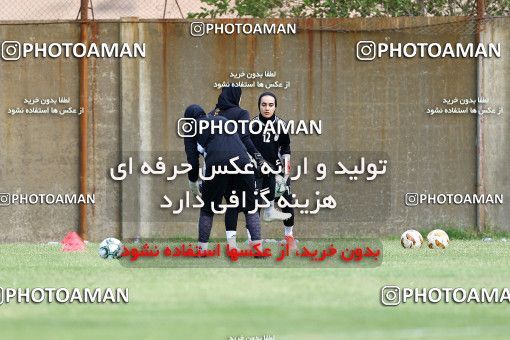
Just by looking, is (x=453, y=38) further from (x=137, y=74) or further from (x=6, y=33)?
(x=6, y=33)

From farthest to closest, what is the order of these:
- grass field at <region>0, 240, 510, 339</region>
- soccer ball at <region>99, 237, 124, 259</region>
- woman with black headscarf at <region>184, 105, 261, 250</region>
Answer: soccer ball at <region>99, 237, 124, 259</region> < woman with black headscarf at <region>184, 105, 261, 250</region> < grass field at <region>0, 240, 510, 339</region>

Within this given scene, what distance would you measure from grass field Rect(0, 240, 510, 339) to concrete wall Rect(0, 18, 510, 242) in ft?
15.6

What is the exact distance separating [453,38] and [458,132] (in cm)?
149

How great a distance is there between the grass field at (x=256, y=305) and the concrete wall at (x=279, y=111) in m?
4.76

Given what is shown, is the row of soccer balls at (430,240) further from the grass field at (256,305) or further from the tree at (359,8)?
the tree at (359,8)

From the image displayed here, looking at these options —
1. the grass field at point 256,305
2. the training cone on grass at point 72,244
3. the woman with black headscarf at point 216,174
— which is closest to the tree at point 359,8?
the training cone on grass at point 72,244

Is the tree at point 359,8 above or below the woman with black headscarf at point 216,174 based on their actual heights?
above

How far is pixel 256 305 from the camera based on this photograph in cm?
1231

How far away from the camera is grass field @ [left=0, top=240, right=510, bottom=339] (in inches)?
409

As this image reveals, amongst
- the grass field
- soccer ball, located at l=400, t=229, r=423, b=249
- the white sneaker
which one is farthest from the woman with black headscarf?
soccer ball, located at l=400, t=229, r=423, b=249

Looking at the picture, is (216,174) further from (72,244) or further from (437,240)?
(437,240)

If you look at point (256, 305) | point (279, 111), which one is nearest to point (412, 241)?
point (279, 111)

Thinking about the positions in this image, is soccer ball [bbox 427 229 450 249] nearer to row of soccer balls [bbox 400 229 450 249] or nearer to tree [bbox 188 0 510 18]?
row of soccer balls [bbox 400 229 450 249]

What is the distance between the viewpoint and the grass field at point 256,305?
10.4 metres
